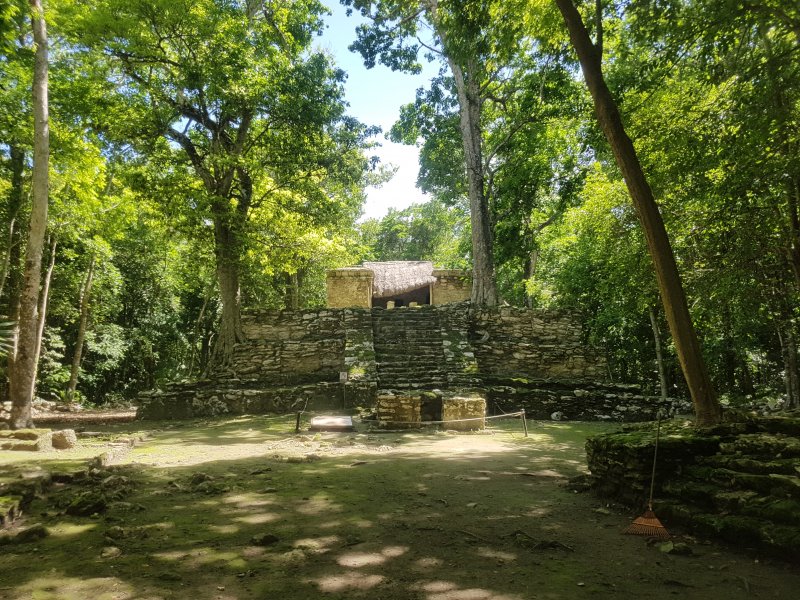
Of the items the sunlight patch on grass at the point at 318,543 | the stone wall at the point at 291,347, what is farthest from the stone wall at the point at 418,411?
the sunlight patch on grass at the point at 318,543

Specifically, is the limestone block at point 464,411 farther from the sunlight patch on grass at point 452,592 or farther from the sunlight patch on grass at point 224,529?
the sunlight patch on grass at point 452,592

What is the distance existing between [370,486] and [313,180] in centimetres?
1265

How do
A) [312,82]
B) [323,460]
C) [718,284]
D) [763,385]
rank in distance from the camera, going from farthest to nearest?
[763,385] < [312,82] < [718,284] < [323,460]

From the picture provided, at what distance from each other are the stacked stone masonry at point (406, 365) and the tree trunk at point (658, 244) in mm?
6861

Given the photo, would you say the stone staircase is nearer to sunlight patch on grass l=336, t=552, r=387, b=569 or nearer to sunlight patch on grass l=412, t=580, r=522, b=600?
sunlight patch on grass l=336, t=552, r=387, b=569

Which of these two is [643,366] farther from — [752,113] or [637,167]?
[637,167]

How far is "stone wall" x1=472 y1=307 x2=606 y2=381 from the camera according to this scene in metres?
15.0

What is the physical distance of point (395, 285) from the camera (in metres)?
22.7

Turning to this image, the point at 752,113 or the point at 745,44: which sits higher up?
the point at 745,44

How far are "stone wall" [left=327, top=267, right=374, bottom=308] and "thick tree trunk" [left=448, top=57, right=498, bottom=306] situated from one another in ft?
16.2

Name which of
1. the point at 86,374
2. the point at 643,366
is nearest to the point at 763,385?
the point at 643,366

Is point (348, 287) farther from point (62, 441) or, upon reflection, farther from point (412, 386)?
point (62, 441)

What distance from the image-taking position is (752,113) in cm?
665

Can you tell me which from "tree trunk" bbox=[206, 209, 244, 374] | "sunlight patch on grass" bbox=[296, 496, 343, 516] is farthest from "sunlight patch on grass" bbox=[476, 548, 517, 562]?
"tree trunk" bbox=[206, 209, 244, 374]
